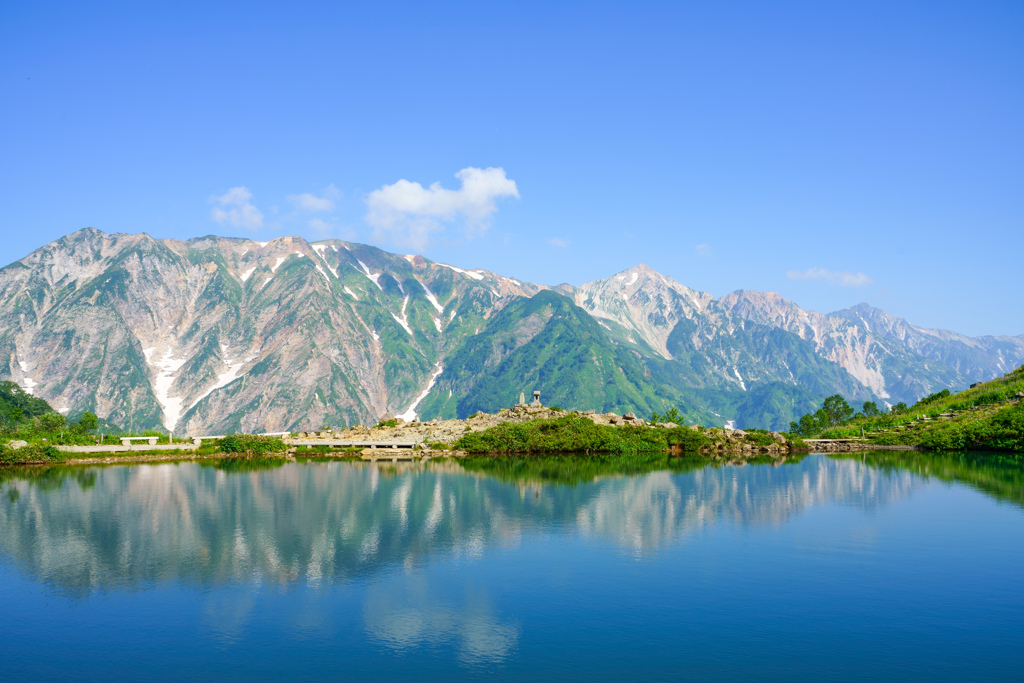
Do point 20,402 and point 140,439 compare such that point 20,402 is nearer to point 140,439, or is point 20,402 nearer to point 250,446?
point 140,439

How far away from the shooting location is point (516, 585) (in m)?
38.2

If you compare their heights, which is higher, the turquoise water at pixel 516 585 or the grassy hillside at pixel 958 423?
the grassy hillside at pixel 958 423

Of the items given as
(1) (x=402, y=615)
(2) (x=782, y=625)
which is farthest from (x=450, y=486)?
(2) (x=782, y=625)

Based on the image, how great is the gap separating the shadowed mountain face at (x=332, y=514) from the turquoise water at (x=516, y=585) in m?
0.32

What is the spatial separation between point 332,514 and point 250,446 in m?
64.2

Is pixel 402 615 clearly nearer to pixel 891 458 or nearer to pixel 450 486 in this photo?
pixel 450 486

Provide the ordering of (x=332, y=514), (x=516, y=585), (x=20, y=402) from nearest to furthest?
(x=516, y=585) → (x=332, y=514) → (x=20, y=402)

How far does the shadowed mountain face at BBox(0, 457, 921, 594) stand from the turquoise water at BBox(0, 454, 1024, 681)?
32cm

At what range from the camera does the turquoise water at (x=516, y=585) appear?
93.1ft

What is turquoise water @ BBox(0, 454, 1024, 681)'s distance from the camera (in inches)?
1118

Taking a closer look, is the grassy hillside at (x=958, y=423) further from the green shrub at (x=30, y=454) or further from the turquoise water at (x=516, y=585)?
the green shrub at (x=30, y=454)

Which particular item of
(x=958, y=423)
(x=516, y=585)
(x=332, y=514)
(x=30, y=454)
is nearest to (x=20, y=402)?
(x=30, y=454)

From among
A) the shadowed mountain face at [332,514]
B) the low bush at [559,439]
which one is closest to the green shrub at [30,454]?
the shadowed mountain face at [332,514]

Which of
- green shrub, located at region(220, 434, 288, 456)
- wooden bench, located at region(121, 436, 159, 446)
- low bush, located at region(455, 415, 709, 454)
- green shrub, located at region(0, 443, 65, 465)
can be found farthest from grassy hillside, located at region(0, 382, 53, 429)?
low bush, located at region(455, 415, 709, 454)
